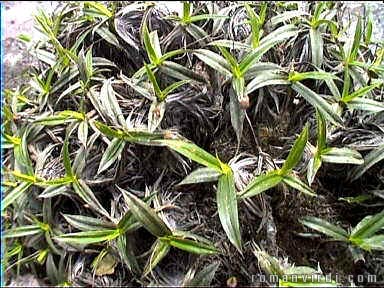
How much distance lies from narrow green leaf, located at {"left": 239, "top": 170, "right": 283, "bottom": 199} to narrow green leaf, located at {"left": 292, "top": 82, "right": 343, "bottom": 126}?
170 mm

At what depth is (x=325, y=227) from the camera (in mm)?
1000

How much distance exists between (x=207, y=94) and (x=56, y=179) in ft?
1.18

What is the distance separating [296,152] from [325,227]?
0.56 ft

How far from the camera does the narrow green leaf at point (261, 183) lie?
0.94 m

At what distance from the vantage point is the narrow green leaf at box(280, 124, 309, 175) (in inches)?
36.2

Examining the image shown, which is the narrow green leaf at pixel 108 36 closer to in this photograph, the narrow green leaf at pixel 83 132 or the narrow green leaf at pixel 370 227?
the narrow green leaf at pixel 83 132

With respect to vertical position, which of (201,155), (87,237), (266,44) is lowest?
(87,237)

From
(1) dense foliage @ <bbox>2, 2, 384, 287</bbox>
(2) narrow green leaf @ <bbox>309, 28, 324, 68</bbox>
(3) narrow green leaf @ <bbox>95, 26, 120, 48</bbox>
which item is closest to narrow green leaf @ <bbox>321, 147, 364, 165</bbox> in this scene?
(1) dense foliage @ <bbox>2, 2, 384, 287</bbox>

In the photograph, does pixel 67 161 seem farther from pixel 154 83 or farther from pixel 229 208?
pixel 229 208

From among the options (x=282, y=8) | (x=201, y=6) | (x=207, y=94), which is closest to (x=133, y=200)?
(x=207, y=94)

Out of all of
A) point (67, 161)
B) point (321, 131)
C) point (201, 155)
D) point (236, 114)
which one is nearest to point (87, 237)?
point (67, 161)

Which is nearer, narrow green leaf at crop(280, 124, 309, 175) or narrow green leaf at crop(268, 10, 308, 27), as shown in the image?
narrow green leaf at crop(280, 124, 309, 175)

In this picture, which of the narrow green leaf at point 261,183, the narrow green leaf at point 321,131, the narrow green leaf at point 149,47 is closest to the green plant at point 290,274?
the narrow green leaf at point 261,183

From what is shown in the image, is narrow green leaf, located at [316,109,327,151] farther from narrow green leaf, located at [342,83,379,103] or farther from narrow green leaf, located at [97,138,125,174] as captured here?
narrow green leaf, located at [97,138,125,174]
